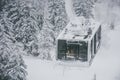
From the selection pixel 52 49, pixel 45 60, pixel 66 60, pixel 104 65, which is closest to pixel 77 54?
pixel 66 60

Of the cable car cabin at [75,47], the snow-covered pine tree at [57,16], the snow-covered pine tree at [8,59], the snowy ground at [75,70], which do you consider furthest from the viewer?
the snow-covered pine tree at [57,16]

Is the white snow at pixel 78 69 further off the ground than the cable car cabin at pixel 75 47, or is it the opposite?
the cable car cabin at pixel 75 47

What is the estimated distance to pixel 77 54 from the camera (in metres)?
33.2

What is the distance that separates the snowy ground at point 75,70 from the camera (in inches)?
1451

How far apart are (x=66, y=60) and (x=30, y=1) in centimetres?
1681

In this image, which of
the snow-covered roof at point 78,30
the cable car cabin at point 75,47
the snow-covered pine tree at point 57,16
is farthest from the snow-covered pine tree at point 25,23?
the cable car cabin at point 75,47

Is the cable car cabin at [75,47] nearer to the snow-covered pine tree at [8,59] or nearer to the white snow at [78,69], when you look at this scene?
the white snow at [78,69]

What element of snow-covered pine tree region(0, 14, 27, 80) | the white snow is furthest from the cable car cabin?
snow-covered pine tree region(0, 14, 27, 80)

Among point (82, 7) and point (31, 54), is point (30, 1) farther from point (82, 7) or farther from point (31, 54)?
point (82, 7)

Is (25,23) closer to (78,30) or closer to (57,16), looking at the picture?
(57,16)

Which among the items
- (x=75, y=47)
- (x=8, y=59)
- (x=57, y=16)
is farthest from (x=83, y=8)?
(x=8, y=59)

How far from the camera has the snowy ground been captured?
36844mm

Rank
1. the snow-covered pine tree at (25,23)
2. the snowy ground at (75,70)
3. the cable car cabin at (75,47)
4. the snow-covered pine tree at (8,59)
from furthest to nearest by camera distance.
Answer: the snow-covered pine tree at (25,23) < the snowy ground at (75,70) < the cable car cabin at (75,47) < the snow-covered pine tree at (8,59)

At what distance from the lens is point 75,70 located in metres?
38.1
